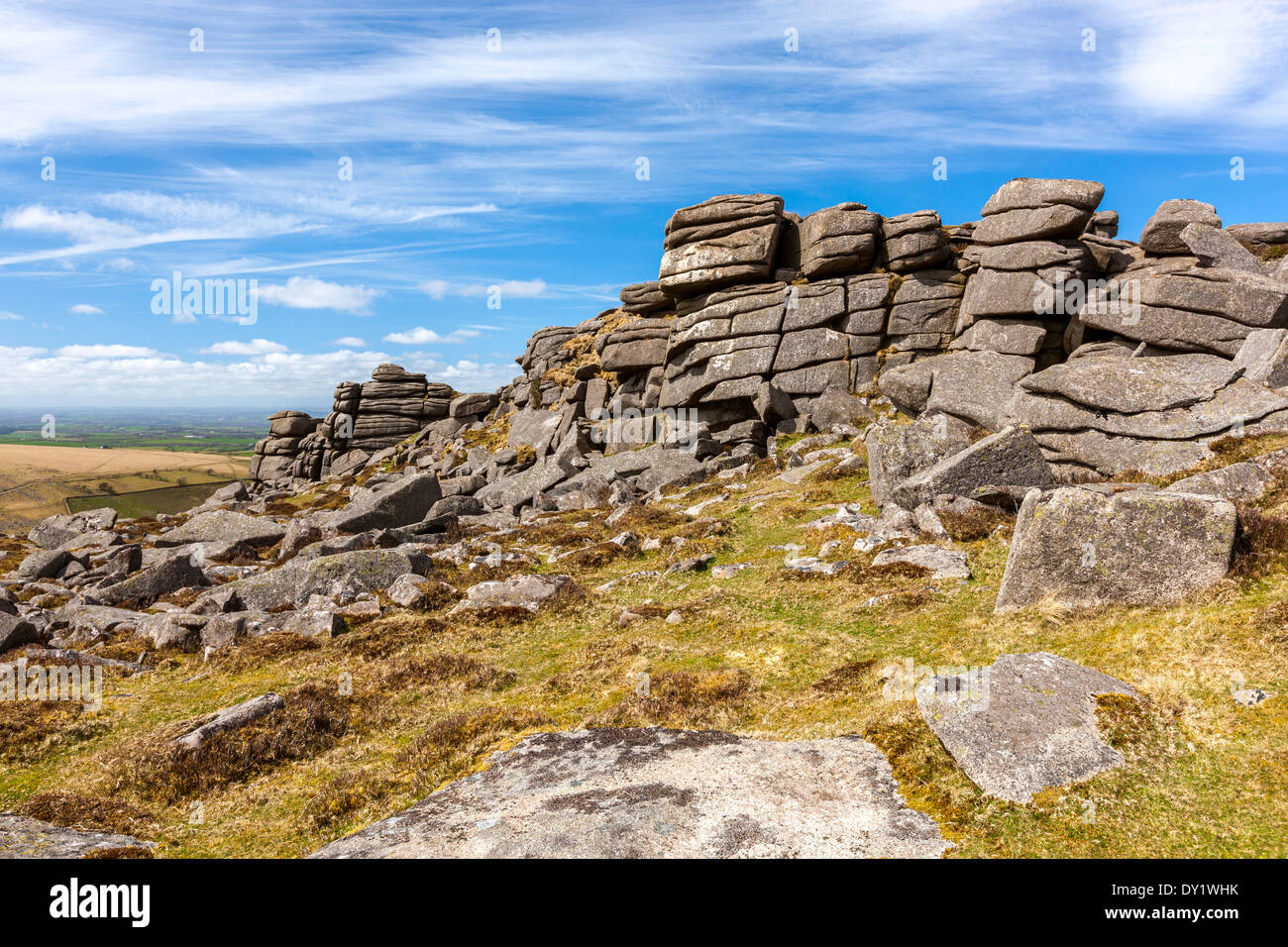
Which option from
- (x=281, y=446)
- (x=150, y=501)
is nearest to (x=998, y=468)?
(x=281, y=446)

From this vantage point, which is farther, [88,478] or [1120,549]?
[88,478]

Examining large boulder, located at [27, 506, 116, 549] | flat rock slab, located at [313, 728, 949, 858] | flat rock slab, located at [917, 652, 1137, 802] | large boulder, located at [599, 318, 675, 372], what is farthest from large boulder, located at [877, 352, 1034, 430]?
large boulder, located at [27, 506, 116, 549]

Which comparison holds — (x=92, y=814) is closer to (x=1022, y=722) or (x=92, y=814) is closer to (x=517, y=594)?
(x=517, y=594)

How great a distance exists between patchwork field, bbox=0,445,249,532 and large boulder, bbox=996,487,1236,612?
85729mm

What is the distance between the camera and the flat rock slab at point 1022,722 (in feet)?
26.9

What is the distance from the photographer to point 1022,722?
895cm

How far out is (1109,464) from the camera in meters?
24.7

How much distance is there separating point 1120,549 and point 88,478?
18738cm

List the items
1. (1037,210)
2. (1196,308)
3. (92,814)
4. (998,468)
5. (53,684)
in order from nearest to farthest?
(92,814)
(53,684)
(998,468)
(1196,308)
(1037,210)

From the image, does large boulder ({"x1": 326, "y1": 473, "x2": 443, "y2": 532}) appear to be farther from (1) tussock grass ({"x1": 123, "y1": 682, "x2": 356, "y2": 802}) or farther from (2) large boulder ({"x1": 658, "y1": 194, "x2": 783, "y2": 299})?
(2) large boulder ({"x1": 658, "y1": 194, "x2": 783, "y2": 299})

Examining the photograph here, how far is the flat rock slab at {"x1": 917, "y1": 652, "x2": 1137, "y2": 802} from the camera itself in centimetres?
820
